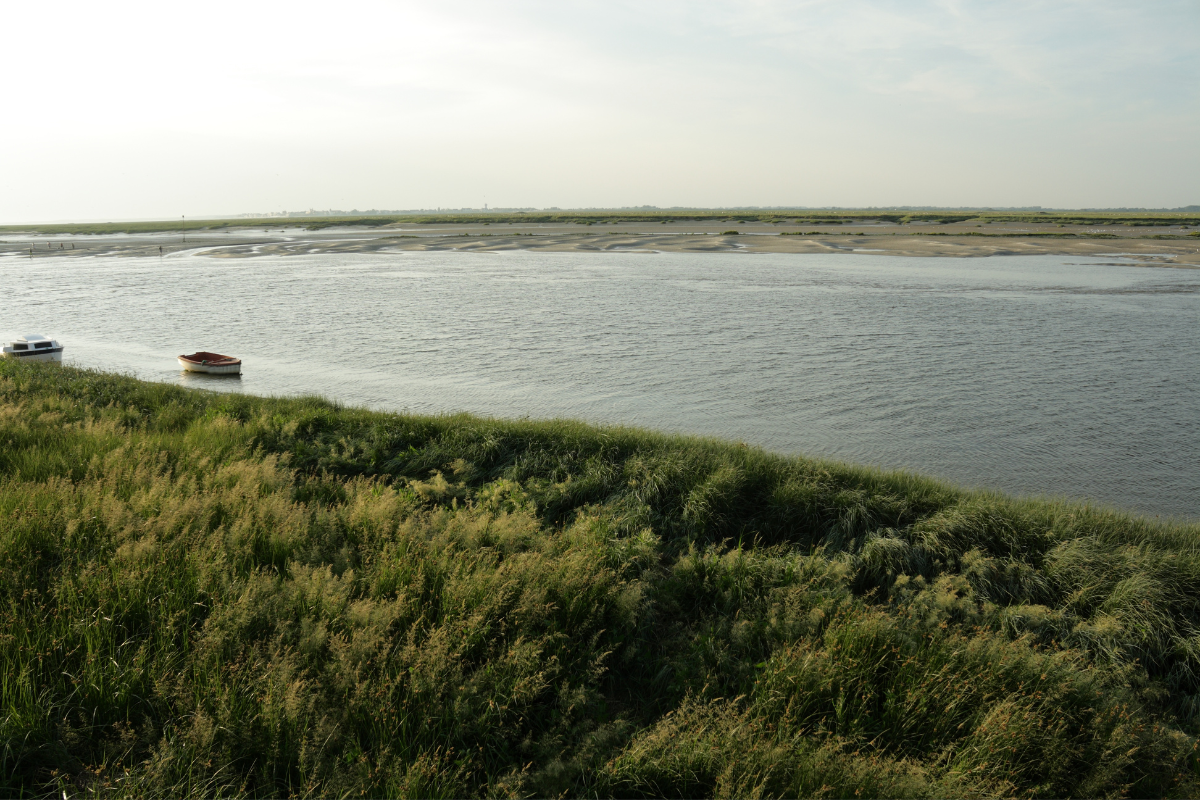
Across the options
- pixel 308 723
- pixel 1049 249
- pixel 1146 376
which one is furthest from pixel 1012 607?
pixel 1049 249

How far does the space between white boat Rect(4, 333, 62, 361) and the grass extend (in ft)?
37.3

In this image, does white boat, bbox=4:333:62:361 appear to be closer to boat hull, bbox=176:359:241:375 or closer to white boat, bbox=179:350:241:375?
white boat, bbox=179:350:241:375

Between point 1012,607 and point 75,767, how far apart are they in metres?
8.18

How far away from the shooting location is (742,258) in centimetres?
5203

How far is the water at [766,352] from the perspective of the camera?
12.9 m

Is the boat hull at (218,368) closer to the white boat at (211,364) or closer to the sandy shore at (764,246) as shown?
the white boat at (211,364)

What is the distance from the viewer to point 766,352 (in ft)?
67.4

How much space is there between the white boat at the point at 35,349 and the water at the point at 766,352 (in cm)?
123

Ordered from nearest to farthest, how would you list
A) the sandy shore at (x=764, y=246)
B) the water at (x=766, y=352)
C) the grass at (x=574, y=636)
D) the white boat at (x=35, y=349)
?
the grass at (x=574, y=636), the water at (x=766, y=352), the white boat at (x=35, y=349), the sandy shore at (x=764, y=246)

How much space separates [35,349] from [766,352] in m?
20.9

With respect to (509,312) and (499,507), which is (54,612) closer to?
(499,507)

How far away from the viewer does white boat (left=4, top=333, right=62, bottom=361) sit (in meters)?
18.2

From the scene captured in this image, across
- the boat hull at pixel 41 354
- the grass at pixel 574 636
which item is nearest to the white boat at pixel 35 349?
the boat hull at pixel 41 354

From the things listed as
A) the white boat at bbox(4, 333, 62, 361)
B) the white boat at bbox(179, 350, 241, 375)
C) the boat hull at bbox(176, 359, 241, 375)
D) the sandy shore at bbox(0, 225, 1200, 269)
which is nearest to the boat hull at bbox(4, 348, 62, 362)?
the white boat at bbox(4, 333, 62, 361)
